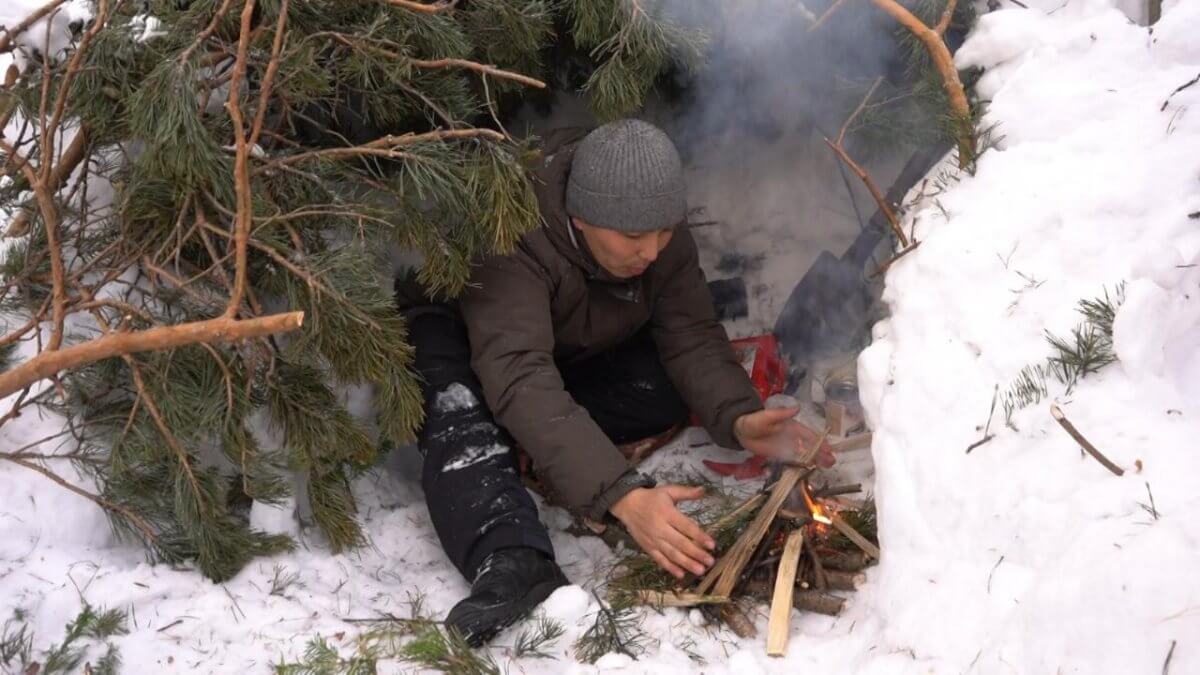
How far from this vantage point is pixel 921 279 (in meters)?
2.47

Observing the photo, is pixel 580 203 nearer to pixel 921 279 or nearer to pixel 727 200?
pixel 921 279

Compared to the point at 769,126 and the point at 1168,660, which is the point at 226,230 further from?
the point at 769,126

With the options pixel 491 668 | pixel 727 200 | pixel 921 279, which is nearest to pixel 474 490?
pixel 491 668

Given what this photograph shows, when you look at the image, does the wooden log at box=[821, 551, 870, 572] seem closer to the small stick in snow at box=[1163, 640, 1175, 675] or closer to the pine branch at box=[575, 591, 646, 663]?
the pine branch at box=[575, 591, 646, 663]

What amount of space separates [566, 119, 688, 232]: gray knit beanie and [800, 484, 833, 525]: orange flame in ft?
2.91

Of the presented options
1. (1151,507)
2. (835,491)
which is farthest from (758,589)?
(1151,507)

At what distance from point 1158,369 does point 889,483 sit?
2.01ft

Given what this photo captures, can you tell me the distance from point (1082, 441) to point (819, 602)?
0.83 meters

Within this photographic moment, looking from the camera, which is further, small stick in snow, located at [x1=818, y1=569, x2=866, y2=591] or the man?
the man

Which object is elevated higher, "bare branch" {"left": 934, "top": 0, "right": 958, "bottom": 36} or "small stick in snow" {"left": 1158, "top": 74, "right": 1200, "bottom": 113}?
"bare branch" {"left": 934, "top": 0, "right": 958, "bottom": 36}

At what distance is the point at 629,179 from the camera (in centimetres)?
284

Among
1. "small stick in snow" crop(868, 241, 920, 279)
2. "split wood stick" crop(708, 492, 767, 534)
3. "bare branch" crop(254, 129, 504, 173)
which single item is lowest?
"split wood stick" crop(708, 492, 767, 534)

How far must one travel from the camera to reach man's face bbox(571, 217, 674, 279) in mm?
2955

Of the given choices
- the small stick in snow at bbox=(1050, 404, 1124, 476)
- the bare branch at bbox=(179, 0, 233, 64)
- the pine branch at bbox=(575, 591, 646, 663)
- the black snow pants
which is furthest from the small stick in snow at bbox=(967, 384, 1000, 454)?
the bare branch at bbox=(179, 0, 233, 64)
